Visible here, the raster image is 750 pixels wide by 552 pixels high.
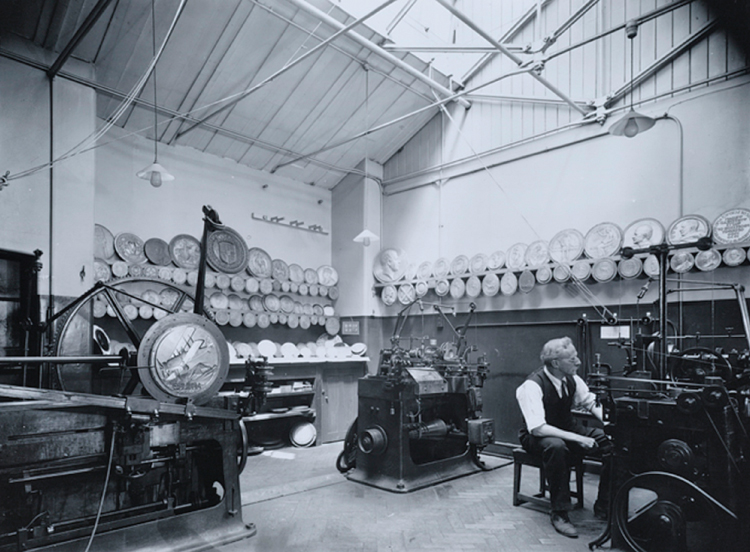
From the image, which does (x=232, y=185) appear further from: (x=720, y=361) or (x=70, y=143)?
(x=720, y=361)

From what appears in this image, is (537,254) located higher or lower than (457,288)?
higher

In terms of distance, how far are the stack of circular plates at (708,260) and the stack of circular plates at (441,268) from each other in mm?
3225

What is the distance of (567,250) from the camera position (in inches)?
257

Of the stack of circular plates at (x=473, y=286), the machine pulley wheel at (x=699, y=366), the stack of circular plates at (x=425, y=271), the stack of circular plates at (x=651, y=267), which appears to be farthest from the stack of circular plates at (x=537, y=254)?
the machine pulley wheel at (x=699, y=366)

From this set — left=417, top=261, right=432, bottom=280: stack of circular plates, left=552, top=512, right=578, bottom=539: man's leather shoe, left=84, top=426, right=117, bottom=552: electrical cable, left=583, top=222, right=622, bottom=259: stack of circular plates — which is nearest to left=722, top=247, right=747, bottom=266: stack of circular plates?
left=583, top=222, right=622, bottom=259: stack of circular plates

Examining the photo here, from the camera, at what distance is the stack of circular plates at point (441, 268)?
25.6 feet

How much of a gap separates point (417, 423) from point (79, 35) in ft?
16.4

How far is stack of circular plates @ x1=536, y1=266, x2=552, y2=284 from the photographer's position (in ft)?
21.5

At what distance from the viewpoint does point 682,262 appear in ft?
18.3

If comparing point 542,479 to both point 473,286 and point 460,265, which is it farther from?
point 460,265

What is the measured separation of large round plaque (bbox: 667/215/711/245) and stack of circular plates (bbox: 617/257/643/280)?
39 centimetres

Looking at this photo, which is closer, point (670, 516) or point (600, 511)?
point (670, 516)

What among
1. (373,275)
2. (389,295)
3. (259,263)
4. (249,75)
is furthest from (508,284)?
(249,75)

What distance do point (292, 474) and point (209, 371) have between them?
100 inches
